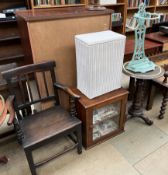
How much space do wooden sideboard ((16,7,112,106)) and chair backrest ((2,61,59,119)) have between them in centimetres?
9

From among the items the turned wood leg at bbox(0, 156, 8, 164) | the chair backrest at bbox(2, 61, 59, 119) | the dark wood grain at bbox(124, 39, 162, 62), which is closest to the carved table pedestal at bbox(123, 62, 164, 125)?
the dark wood grain at bbox(124, 39, 162, 62)

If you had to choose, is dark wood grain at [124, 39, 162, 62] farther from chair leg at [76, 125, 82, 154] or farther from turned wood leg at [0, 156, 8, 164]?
turned wood leg at [0, 156, 8, 164]

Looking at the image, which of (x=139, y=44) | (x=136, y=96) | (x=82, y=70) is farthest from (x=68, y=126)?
(x=139, y=44)

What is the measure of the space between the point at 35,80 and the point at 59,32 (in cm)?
50

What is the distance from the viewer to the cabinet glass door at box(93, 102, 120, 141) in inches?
67.6

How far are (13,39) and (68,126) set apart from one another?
2.16 m

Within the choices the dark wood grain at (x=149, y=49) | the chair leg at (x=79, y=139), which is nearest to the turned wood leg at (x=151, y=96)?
the dark wood grain at (x=149, y=49)

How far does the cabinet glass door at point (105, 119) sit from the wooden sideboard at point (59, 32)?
0.47 metres

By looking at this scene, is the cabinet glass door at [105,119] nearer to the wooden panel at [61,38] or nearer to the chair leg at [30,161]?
the wooden panel at [61,38]

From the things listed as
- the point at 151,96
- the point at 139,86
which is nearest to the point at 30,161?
the point at 139,86

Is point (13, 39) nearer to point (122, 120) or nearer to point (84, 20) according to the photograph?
point (84, 20)

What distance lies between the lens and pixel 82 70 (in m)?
1.57

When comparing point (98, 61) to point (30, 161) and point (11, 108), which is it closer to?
point (11, 108)

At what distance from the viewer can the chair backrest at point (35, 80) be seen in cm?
148
